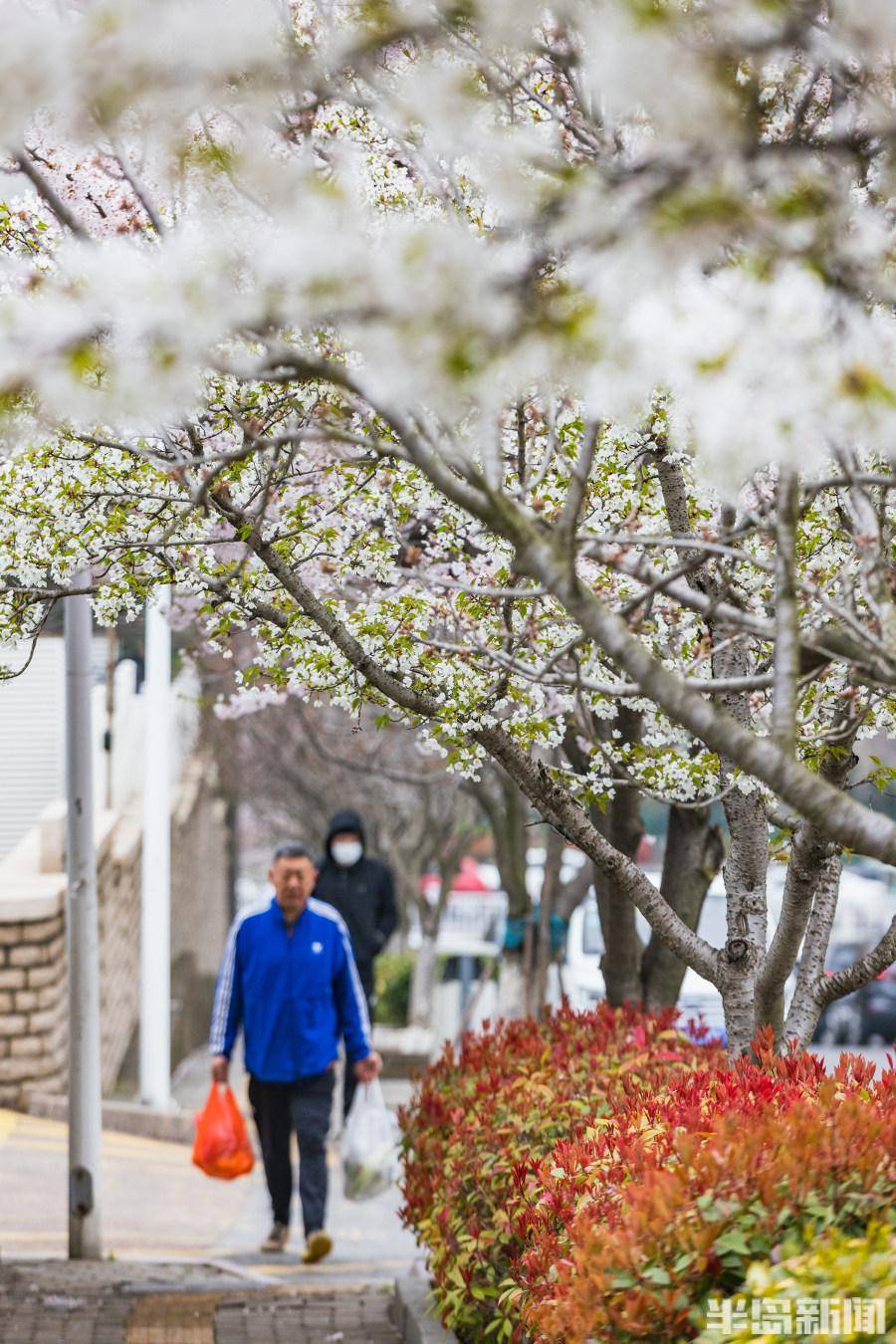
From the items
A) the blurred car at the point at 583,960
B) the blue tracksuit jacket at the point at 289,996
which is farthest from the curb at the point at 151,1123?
the blue tracksuit jacket at the point at 289,996

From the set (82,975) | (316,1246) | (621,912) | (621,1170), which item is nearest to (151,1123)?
(316,1246)

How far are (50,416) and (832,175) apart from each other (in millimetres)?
1858

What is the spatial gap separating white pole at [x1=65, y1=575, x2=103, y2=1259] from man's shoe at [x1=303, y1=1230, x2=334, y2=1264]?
877mm

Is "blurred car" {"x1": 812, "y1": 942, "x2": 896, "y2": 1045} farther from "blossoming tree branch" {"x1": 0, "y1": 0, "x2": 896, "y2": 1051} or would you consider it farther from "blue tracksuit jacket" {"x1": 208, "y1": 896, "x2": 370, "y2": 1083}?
"blossoming tree branch" {"x1": 0, "y1": 0, "x2": 896, "y2": 1051}

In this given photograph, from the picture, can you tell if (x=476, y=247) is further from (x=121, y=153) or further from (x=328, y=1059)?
(x=328, y=1059)

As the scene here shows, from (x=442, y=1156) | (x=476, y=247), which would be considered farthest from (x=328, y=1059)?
(x=476, y=247)

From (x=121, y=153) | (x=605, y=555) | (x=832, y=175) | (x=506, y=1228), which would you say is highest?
(x=121, y=153)

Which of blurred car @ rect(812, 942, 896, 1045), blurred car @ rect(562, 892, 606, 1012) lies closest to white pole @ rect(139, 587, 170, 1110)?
blurred car @ rect(562, 892, 606, 1012)

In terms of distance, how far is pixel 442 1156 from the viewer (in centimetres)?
514

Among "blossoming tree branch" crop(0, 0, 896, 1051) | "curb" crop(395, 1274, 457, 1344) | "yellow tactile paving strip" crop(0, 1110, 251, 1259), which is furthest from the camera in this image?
"yellow tactile paving strip" crop(0, 1110, 251, 1259)

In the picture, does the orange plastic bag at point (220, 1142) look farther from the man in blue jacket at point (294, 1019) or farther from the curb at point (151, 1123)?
the curb at point (151, 1123)

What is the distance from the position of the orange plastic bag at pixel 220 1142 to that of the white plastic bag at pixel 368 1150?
0.52 metres

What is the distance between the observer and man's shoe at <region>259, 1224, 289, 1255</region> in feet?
23.6

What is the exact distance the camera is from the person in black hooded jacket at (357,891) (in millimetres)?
9797
